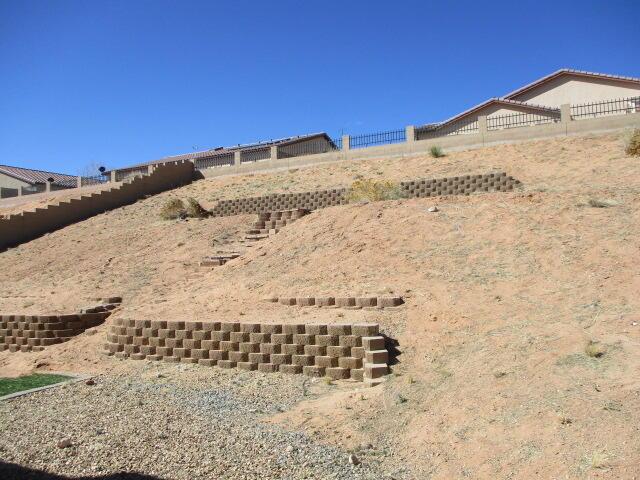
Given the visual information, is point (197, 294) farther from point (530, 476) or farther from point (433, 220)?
point (530, 476)

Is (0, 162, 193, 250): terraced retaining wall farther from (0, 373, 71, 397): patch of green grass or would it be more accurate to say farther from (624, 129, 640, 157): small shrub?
(624, 129, 640, 157): small shrub

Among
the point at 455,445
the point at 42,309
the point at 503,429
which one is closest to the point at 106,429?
the point at 455,445

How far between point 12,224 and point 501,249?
21610 mm

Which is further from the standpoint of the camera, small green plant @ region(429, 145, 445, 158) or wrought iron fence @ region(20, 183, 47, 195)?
wrought iron fence @ region(20, 183, 47, 195)

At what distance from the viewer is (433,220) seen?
13.4 m

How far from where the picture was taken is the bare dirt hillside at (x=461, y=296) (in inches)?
209

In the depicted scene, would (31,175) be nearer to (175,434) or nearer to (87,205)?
(87,205)

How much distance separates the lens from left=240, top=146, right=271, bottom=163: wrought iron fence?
1254 inches

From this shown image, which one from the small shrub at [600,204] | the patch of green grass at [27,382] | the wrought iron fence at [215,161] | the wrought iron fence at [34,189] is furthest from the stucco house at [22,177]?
the small shrub at [600,204]

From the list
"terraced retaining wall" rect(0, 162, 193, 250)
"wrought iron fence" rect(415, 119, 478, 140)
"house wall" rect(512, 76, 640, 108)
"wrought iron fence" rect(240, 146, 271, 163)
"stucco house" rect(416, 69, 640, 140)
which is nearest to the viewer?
"terraced retaining wall" rect(0, 162, 193, 250)

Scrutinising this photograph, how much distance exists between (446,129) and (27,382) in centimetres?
2416

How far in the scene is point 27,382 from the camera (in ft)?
31.4

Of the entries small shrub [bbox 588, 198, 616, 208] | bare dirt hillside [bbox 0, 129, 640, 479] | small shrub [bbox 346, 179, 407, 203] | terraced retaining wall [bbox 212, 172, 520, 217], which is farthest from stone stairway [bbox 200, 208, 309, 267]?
small shrub [bbox 588, 198, 616, 208]

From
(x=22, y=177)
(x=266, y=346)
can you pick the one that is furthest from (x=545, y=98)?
(x=22, y=177)
